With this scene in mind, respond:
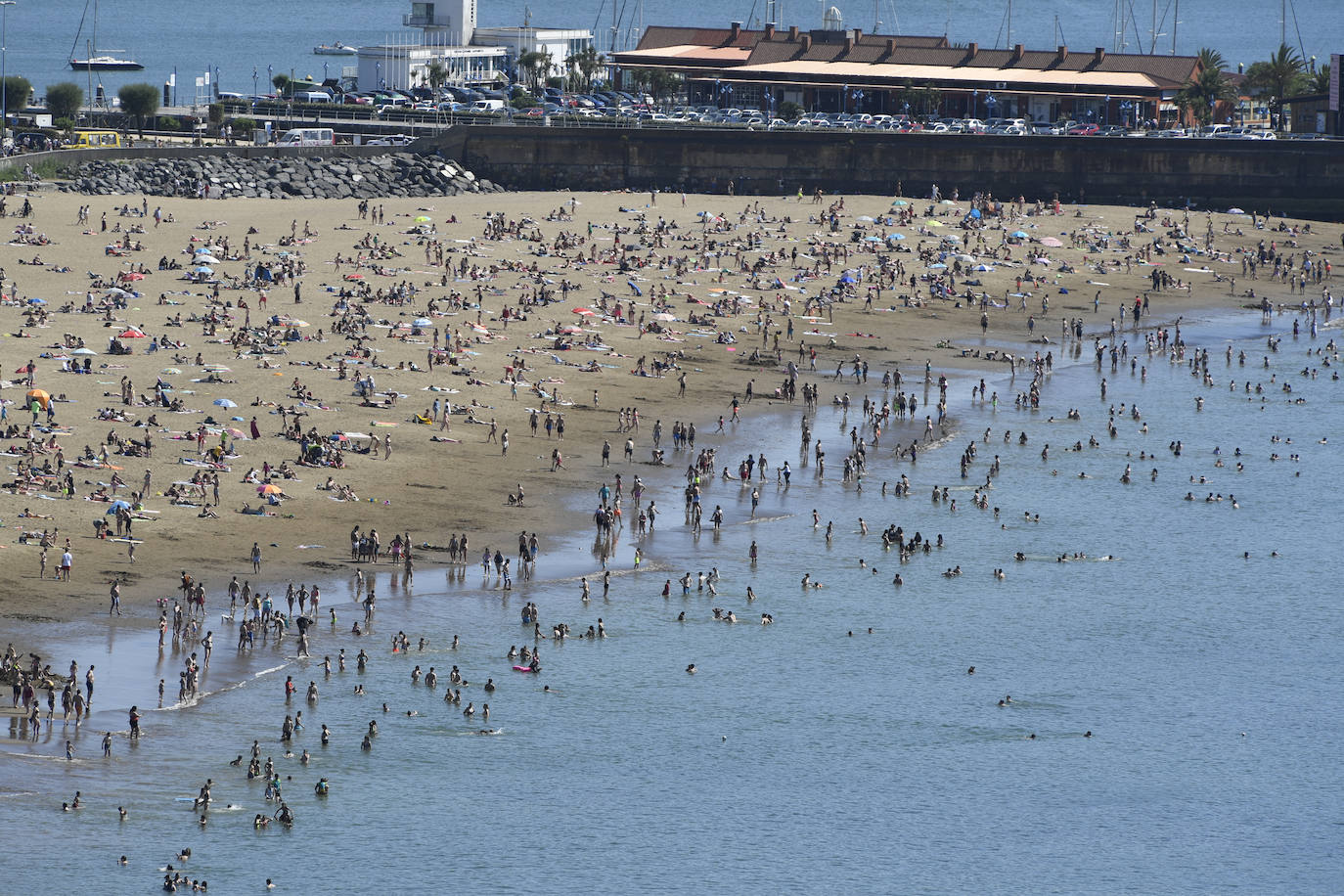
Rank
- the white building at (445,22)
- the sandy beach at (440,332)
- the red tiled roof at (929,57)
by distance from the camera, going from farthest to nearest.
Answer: the white building at (445,22) < the red tiled roof at (929,57) < the sandy beach at (440,332)

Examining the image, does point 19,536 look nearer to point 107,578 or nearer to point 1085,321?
point 107,578

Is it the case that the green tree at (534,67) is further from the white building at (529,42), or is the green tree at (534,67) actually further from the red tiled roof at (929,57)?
the red tiled roof at (929,57)

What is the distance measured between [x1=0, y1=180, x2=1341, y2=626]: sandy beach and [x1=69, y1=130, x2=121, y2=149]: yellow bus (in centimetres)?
1100

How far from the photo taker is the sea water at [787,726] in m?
32.1

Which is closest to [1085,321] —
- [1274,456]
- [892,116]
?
[1274,456]

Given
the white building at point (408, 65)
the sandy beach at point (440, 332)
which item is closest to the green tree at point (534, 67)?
the white building at point (408, 65)

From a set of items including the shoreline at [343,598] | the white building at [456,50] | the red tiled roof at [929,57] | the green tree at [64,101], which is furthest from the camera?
the white building at [456,50]

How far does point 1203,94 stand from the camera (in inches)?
4129

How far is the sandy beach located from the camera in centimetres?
4491

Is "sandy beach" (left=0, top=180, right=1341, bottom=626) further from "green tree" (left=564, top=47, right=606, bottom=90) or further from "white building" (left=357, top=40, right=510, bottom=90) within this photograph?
"green tree" (left=564, top=47, right=606, bottom=90)

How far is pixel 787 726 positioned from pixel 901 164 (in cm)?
6206

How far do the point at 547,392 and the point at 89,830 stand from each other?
29578mm

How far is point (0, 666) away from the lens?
35.0 metres

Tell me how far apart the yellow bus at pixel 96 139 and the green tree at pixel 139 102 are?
8.77 feet
